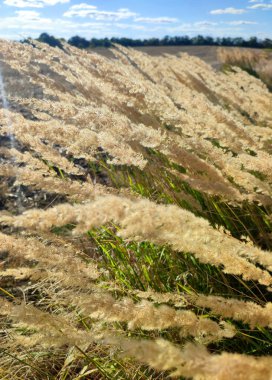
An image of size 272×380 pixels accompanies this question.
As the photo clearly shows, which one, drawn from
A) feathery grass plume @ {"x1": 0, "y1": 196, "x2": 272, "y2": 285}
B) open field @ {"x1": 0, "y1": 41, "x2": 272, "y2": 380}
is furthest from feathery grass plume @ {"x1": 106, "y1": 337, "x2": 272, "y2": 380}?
feathery grass plume @ {"x1": 0, "y1": 196, "x2": 272, "y2": 285}

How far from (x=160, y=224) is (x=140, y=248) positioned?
166 cm

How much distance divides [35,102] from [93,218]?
1.73 m

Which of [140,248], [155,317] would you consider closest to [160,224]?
[155,317]

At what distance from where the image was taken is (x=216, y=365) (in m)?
0.58

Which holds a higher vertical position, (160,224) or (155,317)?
(160,224)

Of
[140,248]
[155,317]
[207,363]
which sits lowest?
[140,248]

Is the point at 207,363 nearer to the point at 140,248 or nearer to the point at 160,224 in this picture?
the point at 160,224

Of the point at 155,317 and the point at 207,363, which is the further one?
the point at 155,317

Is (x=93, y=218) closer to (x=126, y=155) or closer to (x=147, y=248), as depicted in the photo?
(x=126, y=155)

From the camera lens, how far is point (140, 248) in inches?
97.0

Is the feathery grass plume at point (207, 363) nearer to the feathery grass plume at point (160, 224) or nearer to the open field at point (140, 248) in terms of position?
the open field at point (140, 248)

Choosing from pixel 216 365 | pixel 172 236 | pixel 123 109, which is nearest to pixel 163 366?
pixel 216 365

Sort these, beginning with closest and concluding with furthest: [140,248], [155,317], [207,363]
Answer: [207,363] → [155,317] → [140,248]

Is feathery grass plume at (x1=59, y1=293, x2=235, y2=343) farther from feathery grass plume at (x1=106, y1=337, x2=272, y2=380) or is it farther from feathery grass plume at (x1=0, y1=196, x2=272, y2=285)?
feathery grass plume at (x1=106, y1=337, x2=272, y2=380)
